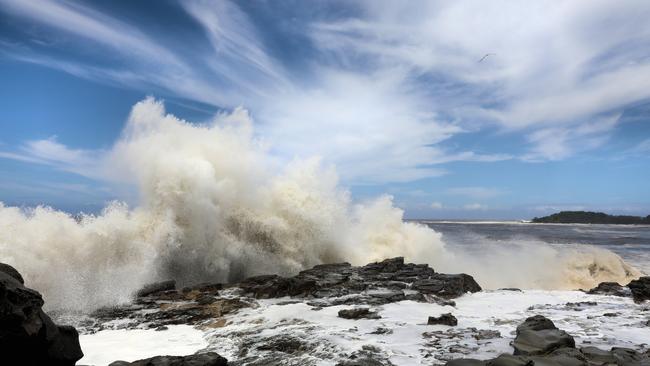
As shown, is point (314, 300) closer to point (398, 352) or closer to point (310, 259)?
point (398, 352)

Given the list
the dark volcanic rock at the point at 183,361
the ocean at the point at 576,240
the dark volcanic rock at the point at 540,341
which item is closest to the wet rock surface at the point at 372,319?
the dark volcanic rock at the point at 540,341

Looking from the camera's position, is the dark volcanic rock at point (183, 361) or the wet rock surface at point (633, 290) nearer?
the dark volcanic rock at point (183, 361)

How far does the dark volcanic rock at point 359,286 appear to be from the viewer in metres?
10.8

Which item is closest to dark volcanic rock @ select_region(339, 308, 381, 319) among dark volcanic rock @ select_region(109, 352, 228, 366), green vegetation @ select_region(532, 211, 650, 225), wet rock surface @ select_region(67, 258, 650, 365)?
wet rock surface @ select_region(67, 258, 650, 365)

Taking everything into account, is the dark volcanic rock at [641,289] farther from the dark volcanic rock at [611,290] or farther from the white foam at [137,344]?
the white foam at [137,344]

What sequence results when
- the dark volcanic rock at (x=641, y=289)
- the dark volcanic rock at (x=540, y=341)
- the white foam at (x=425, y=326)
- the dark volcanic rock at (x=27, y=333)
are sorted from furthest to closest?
the dark volcanic rock at (x=641, y=289) < the white foam at (x=425, y=326) < the dark volcanic rock at (x=540, y=341) < the dark volcanic rock at (x=27, y=333)

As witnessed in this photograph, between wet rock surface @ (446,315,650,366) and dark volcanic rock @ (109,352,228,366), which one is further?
dark volcanic rock @ (109,352,228,366)

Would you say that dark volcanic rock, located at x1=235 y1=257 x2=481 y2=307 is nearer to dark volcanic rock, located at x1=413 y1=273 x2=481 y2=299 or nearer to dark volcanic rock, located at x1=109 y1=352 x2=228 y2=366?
dark volcanic rock, located at x1=413 y1=273 x2=481 y2=299

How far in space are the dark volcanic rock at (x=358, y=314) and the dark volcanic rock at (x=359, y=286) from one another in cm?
117

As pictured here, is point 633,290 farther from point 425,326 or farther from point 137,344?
point 137,344

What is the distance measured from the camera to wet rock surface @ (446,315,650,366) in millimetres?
5102

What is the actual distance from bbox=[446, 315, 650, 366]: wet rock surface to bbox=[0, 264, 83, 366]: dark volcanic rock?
4.87 meters

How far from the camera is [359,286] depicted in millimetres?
12188

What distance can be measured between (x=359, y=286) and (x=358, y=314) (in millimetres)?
3428
